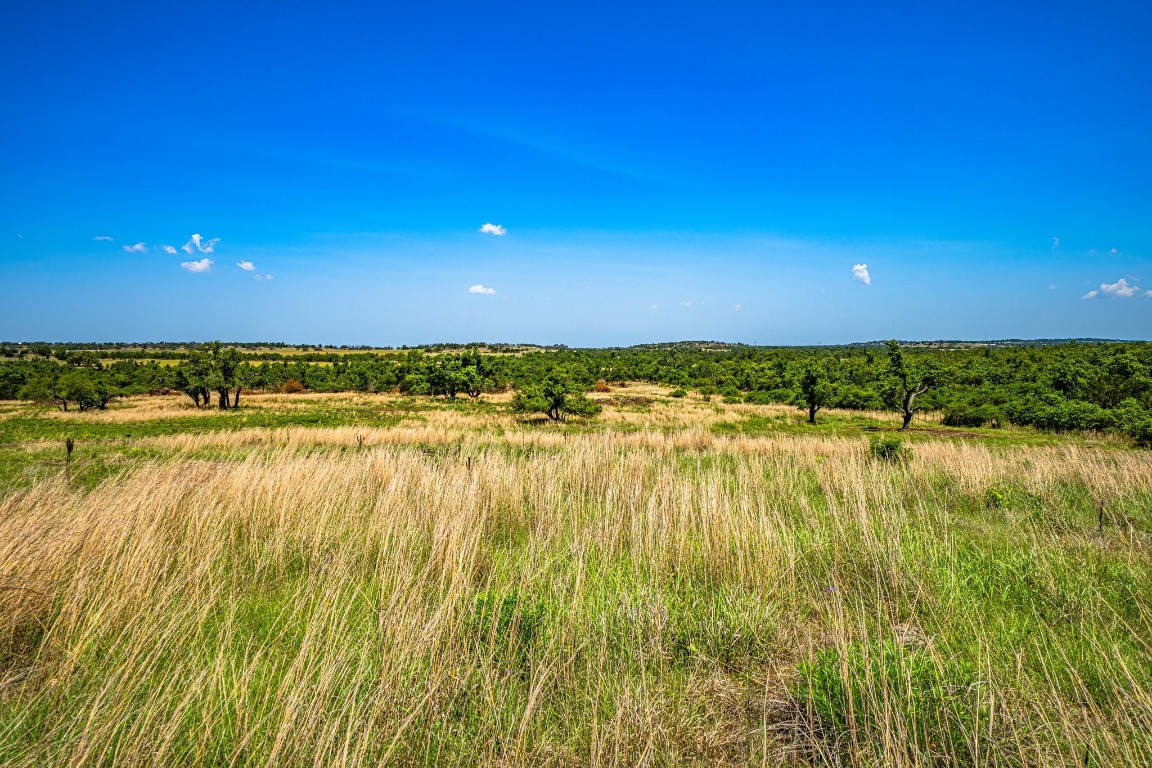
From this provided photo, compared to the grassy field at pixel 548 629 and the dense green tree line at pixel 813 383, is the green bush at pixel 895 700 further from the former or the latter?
the dense green tree line at pixel 813 383

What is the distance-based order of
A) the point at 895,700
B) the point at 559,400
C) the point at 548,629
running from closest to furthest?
1. the point at 895,700
2. the point at 548,629
3. the point at 559,400

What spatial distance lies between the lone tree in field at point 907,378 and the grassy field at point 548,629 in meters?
23.8

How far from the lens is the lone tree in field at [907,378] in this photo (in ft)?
91.5

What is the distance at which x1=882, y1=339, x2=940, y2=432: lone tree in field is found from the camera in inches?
1098

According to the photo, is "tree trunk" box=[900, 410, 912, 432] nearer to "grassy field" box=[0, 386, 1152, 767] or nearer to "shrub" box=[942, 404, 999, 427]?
"shrub" box=[942, 404, 999, 427]

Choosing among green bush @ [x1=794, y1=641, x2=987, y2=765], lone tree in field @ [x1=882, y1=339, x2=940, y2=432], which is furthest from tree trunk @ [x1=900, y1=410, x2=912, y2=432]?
green bush @ [x1=794, y1=641, x2=987, y2=765]

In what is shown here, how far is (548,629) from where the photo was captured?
10.6ft

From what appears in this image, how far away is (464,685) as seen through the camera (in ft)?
8.38

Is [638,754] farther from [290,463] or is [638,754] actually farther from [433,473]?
[290,463]

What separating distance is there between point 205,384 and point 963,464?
53.2 metres

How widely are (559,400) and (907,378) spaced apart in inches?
872

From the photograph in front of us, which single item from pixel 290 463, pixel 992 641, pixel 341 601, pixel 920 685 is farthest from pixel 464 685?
pixel 290 463

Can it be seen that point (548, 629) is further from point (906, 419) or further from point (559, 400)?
point (906, 419)

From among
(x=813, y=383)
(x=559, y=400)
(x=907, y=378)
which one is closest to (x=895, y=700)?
(x=559, y=400)
